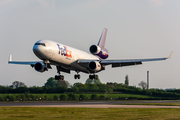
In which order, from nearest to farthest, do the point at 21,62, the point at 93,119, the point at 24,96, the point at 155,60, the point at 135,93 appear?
the point at 93,119, the point at 155,60, the point at 21,62, the point at 24,96, the point at 135,93

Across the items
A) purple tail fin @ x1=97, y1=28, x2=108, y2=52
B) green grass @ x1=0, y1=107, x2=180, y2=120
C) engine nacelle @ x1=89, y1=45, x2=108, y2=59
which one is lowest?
green grass @ x1=0, y1=107, x2=180, y2=120

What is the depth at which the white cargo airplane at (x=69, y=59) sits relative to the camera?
155 ft

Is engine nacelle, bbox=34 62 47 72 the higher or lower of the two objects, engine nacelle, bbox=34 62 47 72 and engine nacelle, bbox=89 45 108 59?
the lower

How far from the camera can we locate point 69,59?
173ft

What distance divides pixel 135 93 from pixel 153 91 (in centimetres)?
836

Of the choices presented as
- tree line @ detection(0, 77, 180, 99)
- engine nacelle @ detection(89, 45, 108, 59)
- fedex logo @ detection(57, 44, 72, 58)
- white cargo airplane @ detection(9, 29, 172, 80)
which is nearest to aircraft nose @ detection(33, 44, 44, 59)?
white cargo airplane @ detection(9, 29, 172, 80)

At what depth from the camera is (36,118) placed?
103 feet

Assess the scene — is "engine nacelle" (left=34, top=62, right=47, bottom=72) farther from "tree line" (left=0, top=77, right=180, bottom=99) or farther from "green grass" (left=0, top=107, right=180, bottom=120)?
"tree line" (left=0, top=77, right=180, bottom=99)

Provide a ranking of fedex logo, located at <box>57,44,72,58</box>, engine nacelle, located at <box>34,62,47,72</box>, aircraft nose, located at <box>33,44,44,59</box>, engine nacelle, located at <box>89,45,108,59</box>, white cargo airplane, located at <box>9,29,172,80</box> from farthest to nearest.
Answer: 1. engine nacelle, located at <box>89,45,108,59</box>
2. engine nacelle, located at <box>34,62,47,72</box>
3. fedex logo, located at <box>57,44,72,58</box>
4. white cargo airplane, located at <box>9,29,172,80</box>
5. aircraft nose, located at <box>33,44,44,59</box>

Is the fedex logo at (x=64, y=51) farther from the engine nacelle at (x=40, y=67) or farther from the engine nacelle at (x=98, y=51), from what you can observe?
the engine nacelle at (x=98, y=51)

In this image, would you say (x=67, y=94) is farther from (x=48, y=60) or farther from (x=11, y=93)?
(x=48, y=60)

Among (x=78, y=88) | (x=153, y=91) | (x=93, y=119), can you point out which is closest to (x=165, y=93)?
(x=153, y=91)

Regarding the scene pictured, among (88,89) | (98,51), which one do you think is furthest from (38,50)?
(88,89)

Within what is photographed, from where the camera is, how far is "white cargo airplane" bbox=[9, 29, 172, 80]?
47.2 metres
